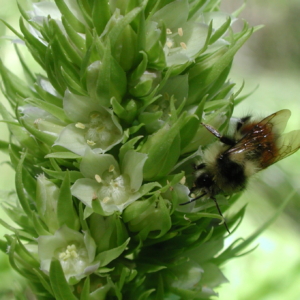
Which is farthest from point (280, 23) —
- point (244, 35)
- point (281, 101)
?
point (244, 35)

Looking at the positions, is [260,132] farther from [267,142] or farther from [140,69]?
[140,69]

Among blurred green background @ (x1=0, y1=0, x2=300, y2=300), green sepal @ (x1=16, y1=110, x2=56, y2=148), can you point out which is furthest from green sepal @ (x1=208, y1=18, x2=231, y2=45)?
green sepal @ (x1=16, y1=110, x2=56, y2=148)

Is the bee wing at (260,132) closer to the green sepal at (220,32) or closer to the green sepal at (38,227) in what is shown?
the green sepal at (220,32)

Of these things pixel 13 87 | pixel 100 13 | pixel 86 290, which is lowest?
pixel 86 290

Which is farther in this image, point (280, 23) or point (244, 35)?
point (280, 23)

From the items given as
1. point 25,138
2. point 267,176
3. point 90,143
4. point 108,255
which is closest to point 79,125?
point 90,143

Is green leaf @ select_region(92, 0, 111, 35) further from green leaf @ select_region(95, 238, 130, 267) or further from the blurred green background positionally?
green leaf @ select_region(95, 238, 130, 267)

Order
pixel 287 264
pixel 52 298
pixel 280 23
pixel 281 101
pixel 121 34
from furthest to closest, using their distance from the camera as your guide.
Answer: pixel 280 23 < pixel 281 101 < pixel 287 264 < pixel 52 298 < pixel 121 34

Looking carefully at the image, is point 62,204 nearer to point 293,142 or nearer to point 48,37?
point 48,37
